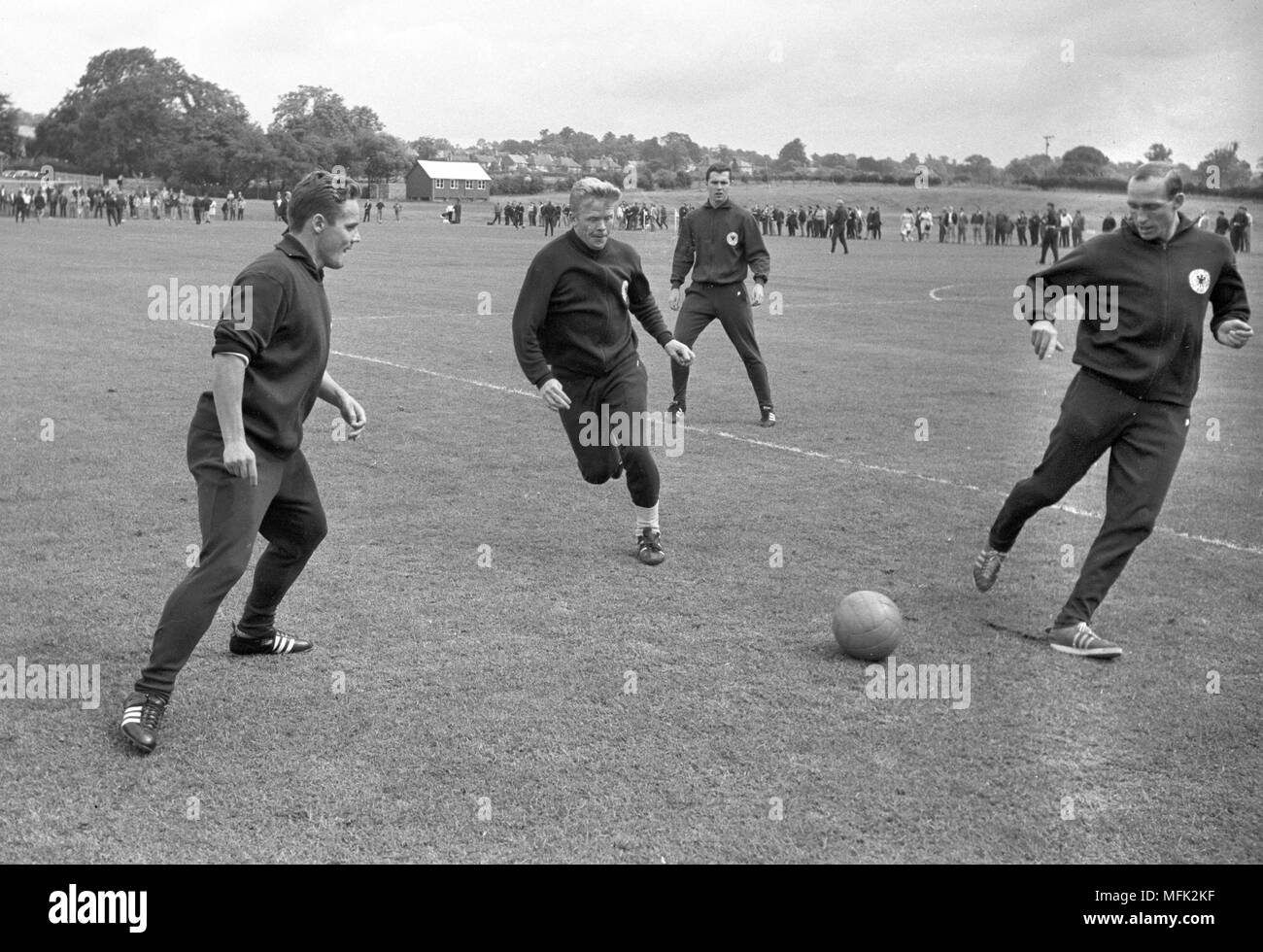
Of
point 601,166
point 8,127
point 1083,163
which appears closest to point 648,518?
point 601,166

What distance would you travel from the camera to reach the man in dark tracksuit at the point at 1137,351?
6594 mm

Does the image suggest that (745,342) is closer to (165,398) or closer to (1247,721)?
(165,398)

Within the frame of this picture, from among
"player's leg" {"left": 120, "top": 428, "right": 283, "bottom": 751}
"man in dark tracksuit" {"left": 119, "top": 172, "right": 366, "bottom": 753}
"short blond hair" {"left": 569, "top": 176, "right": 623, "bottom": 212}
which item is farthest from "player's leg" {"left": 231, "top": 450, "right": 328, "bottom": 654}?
"short blond hair" {"left": 569, "top": 176, "right": 623, "bottom": 212}

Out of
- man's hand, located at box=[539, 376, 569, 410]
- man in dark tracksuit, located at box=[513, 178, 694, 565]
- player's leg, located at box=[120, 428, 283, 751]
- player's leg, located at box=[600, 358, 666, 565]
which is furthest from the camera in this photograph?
player's leg, located at box=[600, 358, 666, 565]

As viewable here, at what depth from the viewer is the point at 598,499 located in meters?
9.74

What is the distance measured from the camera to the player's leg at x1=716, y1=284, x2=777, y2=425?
12.7 m

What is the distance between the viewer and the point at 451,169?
125188 millimetres

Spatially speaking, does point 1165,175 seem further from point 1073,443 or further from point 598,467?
point 598,467

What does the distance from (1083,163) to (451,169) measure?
57701 millimetres

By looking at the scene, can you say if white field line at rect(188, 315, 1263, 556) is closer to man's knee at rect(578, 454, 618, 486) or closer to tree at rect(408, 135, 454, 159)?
man's knee at rect(578, 454, 618, 486)

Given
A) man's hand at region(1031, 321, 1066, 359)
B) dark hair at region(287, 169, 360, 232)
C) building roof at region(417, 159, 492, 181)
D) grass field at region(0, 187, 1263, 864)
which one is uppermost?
building roof at region(417, 159, 492, 181)

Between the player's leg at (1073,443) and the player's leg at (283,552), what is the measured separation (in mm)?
3752
